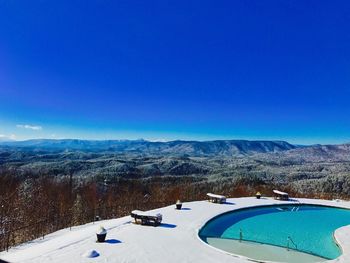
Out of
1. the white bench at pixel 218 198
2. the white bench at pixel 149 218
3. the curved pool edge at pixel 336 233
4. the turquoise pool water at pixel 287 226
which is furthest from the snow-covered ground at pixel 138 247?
the white bench at pixel 218 198

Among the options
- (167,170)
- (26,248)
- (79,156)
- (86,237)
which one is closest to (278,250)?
(86,237)

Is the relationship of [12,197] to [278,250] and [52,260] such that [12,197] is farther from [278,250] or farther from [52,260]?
[278,250]

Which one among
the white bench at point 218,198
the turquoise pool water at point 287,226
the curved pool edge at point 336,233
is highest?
the white bench at point 218,198

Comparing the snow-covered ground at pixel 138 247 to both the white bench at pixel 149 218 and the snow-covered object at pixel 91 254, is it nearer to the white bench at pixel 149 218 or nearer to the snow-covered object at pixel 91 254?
the snow-covered object at pixel 91 254

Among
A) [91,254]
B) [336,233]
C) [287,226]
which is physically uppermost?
[91,254]

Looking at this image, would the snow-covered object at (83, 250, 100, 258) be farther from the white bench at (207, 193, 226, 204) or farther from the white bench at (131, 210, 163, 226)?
the white bench at (207, 193, 226, 204)

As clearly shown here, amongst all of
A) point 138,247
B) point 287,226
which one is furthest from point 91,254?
point 287,226

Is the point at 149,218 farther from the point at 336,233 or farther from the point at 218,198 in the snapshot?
the point at 336,233

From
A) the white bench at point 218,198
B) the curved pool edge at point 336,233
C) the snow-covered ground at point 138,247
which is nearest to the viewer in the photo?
the snow-covered ground at point 138,247
